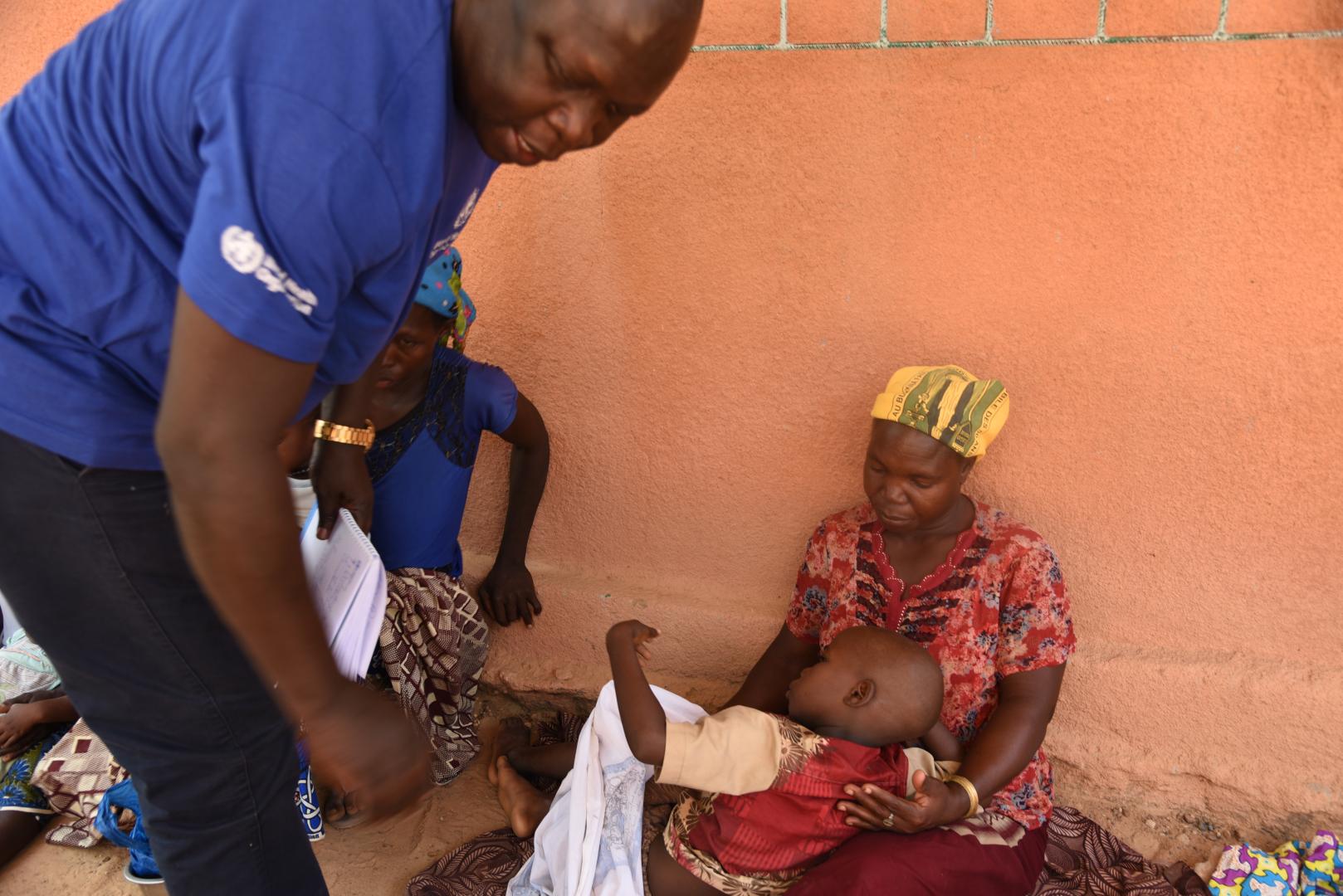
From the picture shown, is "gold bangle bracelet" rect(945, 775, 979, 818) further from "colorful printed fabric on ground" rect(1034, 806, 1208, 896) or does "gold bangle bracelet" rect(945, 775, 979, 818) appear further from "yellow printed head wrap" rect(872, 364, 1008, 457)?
"yellow printed head wrap" rect(872, 364, 1008, 457)

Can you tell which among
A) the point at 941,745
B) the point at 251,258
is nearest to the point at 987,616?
the point at 941,745

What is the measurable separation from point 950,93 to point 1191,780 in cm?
167

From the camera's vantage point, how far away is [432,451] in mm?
2449

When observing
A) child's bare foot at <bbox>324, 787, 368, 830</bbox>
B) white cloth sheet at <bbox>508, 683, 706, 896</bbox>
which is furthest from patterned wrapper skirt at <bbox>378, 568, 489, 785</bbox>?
white cloth sheet at <bbox>508, 683, 706, 896</bbox>

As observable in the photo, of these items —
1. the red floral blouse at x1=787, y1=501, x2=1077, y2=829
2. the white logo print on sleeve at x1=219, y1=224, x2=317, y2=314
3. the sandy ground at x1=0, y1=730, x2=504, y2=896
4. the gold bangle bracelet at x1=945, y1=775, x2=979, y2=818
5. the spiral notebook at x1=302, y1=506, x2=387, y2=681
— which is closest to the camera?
the white logo print on sleeve at x1=219, y1=224, x2=317, y2=314

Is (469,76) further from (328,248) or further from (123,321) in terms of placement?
(123,321)

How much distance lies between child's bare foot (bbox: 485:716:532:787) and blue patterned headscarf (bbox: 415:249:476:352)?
111 cm

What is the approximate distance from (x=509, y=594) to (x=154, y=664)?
1414 millimetres

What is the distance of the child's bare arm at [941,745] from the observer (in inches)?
84.4

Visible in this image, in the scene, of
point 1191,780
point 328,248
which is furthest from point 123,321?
point 1191,780

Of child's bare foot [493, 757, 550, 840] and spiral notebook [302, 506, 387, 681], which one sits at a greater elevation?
spiral notebook [302, 506, 387, 681]

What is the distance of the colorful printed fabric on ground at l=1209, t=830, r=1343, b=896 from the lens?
2.09m

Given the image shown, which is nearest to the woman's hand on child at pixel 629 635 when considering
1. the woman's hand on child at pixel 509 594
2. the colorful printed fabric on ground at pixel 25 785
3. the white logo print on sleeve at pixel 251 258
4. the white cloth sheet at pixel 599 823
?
the white cloth sheet at pixel 599 823

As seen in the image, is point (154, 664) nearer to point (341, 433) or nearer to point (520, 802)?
point (341, 433)
